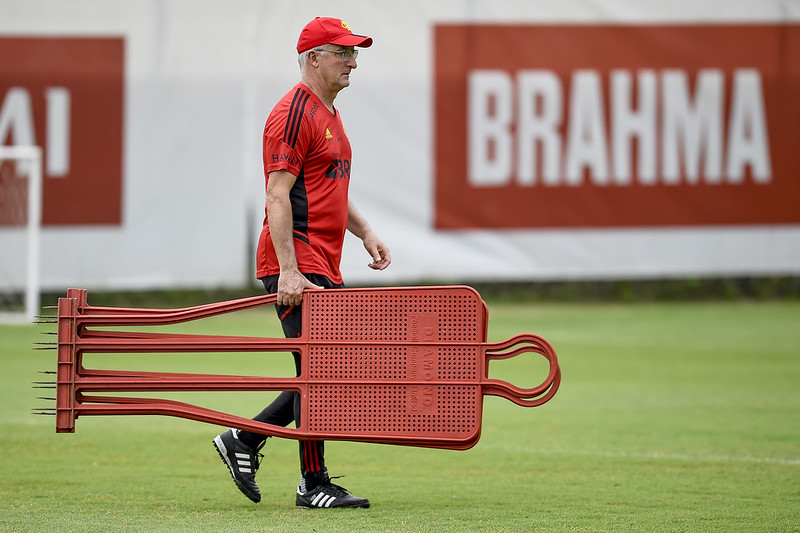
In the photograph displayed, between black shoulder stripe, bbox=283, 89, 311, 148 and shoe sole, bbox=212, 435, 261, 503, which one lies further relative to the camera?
shoe sole, bbox=212, 435, 261, 503

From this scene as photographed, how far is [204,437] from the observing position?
7.00 m

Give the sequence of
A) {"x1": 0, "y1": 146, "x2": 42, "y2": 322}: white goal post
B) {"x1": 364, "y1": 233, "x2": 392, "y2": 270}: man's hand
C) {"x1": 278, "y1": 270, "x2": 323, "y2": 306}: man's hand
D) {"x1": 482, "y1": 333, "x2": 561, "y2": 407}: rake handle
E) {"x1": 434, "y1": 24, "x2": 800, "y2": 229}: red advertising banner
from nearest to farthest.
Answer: {"x1": 482, "y1": 333, "x2": 561, "y2": 407}: rake handle, {"x1": 278, "y1": 270, "x2": 323, "y2": 306}: man's hand, {"x1": 364, "y1": 233, "x2": 392, "y2": 270}: man's hand, {"x1": 0, "y1": 146, "x2": 42, "y2": 322}: white goal post, {"x1": 434, "y1": 24, "x2": 800, "y2": 229}: red advertising banner

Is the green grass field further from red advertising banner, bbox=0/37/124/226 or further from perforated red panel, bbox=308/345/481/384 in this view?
red advertising banner, bbox=0/37/124/226

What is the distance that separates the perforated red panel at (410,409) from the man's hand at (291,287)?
0.38 m

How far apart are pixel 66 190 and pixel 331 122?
9.66 metres

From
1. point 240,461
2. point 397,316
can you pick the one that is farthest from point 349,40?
point 240,461

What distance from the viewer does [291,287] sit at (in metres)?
4.59

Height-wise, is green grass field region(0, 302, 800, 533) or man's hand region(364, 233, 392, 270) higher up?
man's hand region(364, 233, 392, 270)

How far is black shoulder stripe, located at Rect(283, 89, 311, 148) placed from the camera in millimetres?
4668

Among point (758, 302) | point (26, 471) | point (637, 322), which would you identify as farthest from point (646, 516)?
point (758, 302)

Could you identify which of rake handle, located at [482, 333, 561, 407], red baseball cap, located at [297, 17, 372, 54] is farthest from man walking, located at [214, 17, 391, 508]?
rake handle, located at [482, 333, 561, 407]

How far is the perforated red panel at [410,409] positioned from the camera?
4.53 meters

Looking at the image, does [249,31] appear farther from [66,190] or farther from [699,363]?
[699,363]

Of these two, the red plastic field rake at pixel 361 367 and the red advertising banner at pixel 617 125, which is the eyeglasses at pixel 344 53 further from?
the red advertising banner at pixel 617 125
